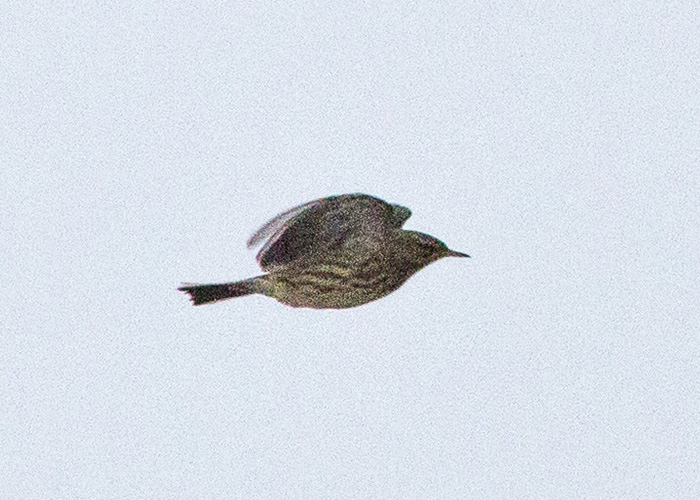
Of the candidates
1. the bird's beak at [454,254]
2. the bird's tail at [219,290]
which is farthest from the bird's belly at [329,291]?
the bird's beak at [454,254]

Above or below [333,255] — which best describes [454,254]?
above

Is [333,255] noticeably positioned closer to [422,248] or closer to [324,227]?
[324,227]

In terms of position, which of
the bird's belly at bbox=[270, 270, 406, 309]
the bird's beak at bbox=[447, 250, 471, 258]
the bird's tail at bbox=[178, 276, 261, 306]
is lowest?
the bird's belly at bbox=[270, 270, 406, 309]

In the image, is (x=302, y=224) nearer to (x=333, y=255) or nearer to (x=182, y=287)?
(x=333, y=255)

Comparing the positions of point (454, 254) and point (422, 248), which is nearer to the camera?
point (422, 248)

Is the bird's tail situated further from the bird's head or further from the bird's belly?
the bird's head

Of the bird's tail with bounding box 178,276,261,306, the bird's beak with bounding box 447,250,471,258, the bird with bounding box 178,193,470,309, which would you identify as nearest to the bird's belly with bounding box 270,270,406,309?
the bird with bounding box 178,193,470,309

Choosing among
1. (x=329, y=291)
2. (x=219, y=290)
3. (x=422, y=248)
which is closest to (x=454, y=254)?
(x=422, y=248)
